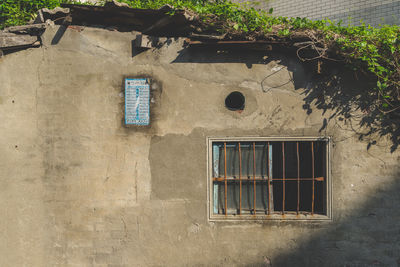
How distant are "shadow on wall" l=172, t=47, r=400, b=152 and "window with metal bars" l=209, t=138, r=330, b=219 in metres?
0.56

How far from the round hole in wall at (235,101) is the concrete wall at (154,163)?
95 mm

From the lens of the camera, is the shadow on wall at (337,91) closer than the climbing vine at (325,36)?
No

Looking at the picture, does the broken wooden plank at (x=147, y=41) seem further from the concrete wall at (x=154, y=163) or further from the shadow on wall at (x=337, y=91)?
the shadow on wall at (x=337, y=91)

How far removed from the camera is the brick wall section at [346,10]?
20.6ft

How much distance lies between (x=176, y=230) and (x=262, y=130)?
2.01m

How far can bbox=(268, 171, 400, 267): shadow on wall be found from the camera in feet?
12.8

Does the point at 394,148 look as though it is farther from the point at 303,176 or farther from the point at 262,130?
the point at 262,130

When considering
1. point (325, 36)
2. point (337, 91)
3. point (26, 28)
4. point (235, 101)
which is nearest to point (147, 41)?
point (235, 101)

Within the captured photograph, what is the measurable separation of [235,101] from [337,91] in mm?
1563

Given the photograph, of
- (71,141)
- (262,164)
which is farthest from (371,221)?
(71,141)

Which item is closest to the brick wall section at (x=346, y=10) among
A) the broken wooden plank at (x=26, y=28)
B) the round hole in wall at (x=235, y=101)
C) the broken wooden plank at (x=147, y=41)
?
the round hole in wall at (x=235, y=101)

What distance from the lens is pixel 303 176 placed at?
4.32m

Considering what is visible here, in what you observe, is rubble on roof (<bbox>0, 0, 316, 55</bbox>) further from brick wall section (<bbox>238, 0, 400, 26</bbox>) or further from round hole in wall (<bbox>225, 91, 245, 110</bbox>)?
brick wall section (<bbox>238, 0, 400, 26</bbox>)

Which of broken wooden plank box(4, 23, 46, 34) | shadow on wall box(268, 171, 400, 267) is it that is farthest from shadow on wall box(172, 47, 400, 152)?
broken wooden plank box(4, 23, 46, 34)
